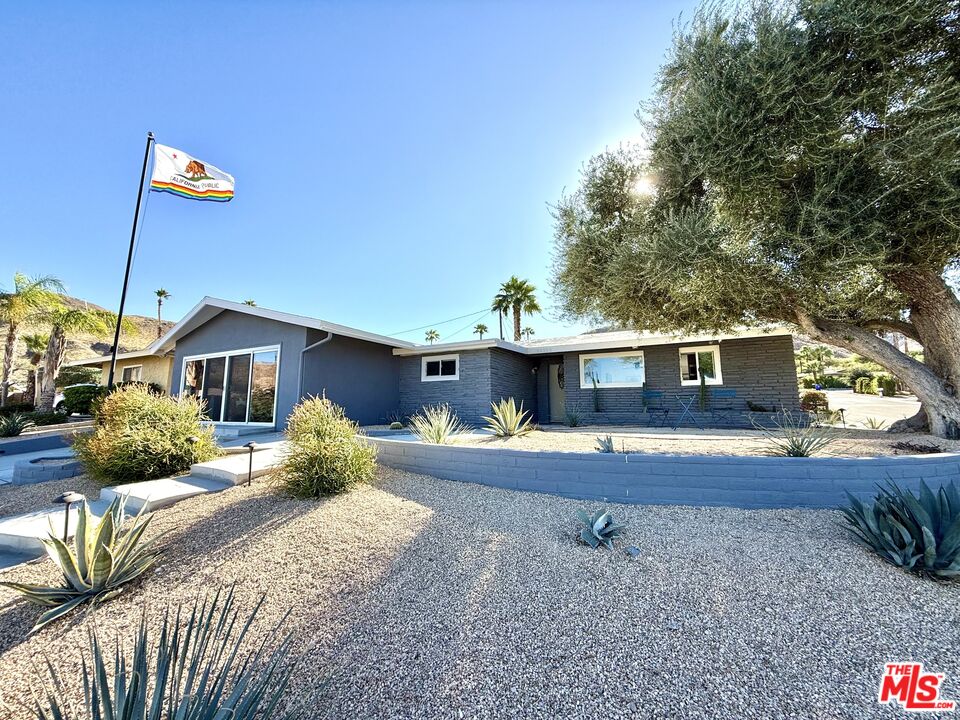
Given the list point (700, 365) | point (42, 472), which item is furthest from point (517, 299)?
point (42, 472)

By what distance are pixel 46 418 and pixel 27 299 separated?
4.75 meters

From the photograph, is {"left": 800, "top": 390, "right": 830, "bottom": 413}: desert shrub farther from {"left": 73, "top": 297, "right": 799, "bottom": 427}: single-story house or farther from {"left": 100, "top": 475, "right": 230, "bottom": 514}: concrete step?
{"left": 100, "top": 475, "right": 230, "bottom": 514}: concrete step

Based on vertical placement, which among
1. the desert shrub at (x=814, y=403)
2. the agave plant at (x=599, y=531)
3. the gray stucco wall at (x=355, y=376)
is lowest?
the agave plant at (x=599, y=531)

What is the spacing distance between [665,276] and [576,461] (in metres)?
3.46

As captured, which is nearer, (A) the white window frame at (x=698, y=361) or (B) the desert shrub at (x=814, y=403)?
(A) the white window frame at (x=698, y=361)

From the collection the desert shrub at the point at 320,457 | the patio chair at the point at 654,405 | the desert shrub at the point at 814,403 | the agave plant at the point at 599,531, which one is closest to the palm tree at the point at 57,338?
the desert shrub at the point at 320,457

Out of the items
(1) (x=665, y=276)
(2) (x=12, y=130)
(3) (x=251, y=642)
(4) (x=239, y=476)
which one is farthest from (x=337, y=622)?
(2) (x=12, y=130)

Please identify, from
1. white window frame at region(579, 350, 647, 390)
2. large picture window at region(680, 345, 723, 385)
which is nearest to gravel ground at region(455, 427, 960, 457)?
large picture window at region(680, 345, 723, 385)

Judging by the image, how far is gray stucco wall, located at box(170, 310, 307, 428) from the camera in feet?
29.6

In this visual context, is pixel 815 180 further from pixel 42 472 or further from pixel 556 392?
pixel 42 472

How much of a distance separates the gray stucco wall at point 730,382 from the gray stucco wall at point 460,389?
309 centimetres

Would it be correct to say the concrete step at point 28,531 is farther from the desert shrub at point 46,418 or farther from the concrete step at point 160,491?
the desert shrub at point 46,418

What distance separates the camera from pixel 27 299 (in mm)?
13773

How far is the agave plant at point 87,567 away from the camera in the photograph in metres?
2.48
